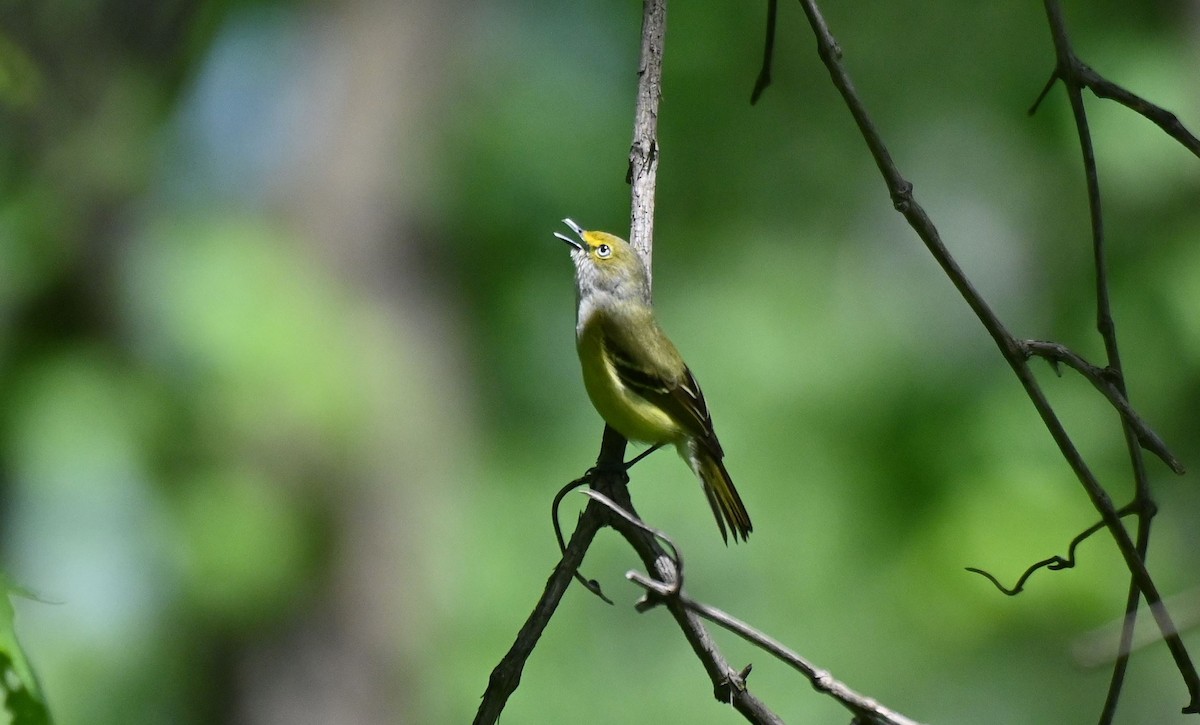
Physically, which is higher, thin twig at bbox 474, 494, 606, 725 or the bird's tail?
the bird's tail

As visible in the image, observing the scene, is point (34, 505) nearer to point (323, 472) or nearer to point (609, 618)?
point (323, 472)

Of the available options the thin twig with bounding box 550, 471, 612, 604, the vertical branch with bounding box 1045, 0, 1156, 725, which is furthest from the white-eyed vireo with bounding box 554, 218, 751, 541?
the vertical branch with bounding box 1045, 0, 1156, 725

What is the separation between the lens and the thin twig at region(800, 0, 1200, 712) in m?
1.92

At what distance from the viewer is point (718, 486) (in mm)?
3541

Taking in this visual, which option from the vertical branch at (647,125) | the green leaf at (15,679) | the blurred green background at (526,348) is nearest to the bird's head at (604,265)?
the vertical branch at (647,125)

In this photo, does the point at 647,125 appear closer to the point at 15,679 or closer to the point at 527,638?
the point at 527,638

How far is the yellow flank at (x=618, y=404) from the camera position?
131 inches

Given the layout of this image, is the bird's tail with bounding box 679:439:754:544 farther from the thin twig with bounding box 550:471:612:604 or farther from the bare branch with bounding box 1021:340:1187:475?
the bare branch with bounding box 1021:340:1187:475

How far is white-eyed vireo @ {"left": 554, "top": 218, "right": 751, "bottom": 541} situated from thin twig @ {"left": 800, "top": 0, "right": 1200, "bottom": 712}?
109cm

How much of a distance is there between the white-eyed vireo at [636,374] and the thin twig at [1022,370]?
1094mm

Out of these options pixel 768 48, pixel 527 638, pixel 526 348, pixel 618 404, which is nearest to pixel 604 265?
pixel 618 404

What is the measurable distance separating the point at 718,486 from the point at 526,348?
4.95 meters

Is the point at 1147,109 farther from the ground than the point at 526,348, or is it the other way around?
the point at 526,348

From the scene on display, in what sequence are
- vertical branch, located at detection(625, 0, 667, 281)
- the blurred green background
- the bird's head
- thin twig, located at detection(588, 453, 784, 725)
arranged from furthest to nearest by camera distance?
the blurred green background < the bird's head < vertical branch, located at detection(625, 0, 667, 281) < thin twig, located at detection(588, 453, 784, 725)
